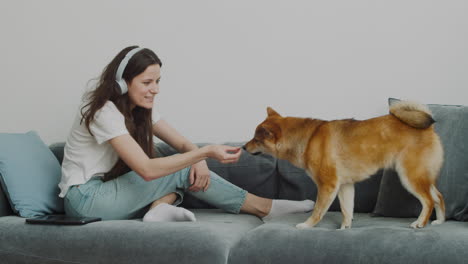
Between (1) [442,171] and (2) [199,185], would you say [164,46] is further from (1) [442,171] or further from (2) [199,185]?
(1) [442,171]

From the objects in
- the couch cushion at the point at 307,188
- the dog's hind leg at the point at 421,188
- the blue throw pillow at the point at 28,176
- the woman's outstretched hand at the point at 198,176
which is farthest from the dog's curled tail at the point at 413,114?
the blue throw pillow at the point at 28,176

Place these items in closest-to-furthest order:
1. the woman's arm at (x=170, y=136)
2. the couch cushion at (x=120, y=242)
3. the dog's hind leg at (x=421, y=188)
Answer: the couch cushion at (x=120, y=242) < the dog's hind leg at (x=421, y=188) < the woman's arm at (x=170, y=136)

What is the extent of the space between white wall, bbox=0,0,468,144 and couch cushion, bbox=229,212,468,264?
120 cm

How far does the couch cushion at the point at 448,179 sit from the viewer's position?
244cm

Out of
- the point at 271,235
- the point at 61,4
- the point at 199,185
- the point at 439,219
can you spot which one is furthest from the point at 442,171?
the point at 61,4

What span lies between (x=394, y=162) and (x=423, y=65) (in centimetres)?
98

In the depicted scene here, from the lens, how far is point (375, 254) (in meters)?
1.90

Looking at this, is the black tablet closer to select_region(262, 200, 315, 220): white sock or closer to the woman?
the woman

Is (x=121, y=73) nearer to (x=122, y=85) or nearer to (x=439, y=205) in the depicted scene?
(x=122, y=85)

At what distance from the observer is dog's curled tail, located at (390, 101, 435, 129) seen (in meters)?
2.26

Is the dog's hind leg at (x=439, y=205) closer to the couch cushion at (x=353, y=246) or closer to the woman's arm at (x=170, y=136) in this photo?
the couch cushion at (x=353, y=246)

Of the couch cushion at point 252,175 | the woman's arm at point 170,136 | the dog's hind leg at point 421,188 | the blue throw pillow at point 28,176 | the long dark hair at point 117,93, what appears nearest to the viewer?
the dog's hind leg at point 421,188

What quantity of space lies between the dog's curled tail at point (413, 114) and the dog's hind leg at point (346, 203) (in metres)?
0.43

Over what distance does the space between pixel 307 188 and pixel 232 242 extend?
916 mm
